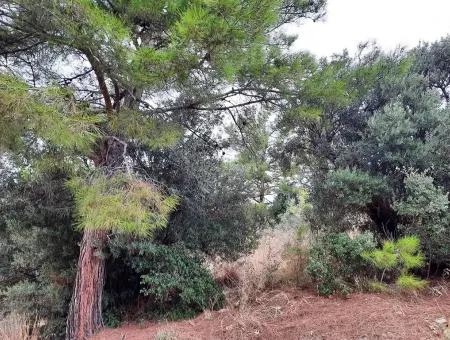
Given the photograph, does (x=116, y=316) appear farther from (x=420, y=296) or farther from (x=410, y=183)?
(x=410, y=183)

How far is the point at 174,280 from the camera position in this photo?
440 cm

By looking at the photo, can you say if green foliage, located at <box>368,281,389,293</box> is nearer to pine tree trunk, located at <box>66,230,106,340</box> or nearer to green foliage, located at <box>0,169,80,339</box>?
pine tree trunk, located at <box>66,230,106,340</box>

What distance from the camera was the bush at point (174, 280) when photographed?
4.37 meters

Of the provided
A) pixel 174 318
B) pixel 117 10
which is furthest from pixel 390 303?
pixel 117 10

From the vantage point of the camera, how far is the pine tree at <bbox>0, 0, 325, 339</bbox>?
8.93 ft

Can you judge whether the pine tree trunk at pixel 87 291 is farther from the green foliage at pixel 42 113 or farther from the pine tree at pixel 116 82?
the green foliage at pixel 42 113

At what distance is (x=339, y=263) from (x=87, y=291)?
3093 millimetres

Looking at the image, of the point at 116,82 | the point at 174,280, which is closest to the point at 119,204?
the point at 116,82

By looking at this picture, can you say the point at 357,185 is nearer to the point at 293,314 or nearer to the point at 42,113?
the point at 293,314

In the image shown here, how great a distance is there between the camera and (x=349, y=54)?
470 centimetres

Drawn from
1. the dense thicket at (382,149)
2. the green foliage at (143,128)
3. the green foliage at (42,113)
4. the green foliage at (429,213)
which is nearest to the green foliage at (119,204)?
the green foliage at (42,113)

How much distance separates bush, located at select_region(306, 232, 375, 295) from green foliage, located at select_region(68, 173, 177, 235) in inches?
82.8

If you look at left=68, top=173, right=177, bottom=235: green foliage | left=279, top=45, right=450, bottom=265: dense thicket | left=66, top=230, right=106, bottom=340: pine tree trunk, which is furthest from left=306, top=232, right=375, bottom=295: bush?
left=66, top=230, right=106, bottom=340: pine tree trunk

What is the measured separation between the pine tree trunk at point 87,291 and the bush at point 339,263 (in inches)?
103
